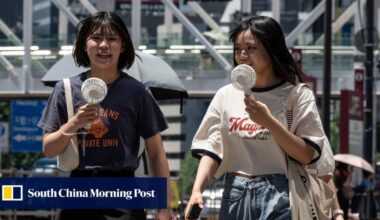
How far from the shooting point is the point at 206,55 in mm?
32031

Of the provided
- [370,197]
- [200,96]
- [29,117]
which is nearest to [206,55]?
[200,96]

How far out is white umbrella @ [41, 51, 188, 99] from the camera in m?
11.7

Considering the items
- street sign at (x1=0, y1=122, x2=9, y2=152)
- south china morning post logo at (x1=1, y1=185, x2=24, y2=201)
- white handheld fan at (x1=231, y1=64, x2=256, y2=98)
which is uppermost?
white handheld fan at (x1=231, y1=64, x2=256, y2=98)

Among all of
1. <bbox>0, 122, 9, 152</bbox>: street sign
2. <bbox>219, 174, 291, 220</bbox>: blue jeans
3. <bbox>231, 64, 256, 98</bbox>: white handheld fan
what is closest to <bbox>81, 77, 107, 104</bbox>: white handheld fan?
<bbox>231, 64, 256, 98</bbox>: white handheld fan

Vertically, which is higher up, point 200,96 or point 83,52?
point 83,52

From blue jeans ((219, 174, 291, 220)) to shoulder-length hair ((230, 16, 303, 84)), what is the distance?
0.51m

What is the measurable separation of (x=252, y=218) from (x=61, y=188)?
Result: 1.05 meters

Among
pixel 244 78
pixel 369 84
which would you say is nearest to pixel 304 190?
pixel 244 78

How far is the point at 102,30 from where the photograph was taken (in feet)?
20.0

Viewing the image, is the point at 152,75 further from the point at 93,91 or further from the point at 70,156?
the point at 93,91

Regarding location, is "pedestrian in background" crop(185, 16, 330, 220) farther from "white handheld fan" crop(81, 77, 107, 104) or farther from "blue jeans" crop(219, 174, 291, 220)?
"white handheld fan" crop(81, 77, 107, 104)

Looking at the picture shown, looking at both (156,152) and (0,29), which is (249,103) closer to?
(156,152)

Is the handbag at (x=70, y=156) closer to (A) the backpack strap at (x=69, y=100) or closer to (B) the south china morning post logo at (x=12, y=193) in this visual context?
(A) the backpack strap at (x=69, y=100)

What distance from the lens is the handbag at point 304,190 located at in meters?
5.96
